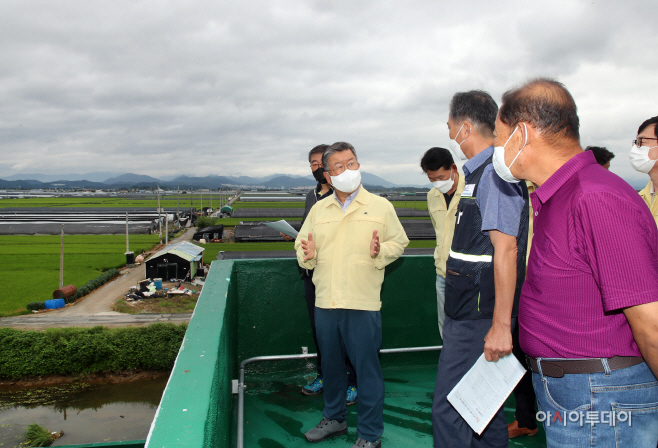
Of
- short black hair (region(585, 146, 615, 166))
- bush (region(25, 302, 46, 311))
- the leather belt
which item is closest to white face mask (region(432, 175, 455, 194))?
short black hair (region(585, 146, 615, 166))

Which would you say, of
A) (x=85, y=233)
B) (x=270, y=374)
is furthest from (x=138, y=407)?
(x=85, y=233)

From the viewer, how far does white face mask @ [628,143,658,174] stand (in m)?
2.55

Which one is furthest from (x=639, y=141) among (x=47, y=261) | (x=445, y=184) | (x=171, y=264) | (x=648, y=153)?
(x=47, y=261)

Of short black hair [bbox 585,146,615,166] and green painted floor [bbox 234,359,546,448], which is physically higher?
short black hair [bbox 585,146,615,166]

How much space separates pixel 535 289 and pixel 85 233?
4823cm

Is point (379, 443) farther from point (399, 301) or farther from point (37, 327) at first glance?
point (37, 327)

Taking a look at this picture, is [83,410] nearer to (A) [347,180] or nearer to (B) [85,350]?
(B) [85,350]

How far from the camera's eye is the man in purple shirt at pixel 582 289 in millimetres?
1125

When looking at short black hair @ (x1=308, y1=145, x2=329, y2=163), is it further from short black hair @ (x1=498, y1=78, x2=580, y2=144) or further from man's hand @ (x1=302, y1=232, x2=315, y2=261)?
short black hair @ (x1=498, y1=78, x2=580, y2=144)

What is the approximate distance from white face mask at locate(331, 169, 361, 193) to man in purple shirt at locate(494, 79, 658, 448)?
1199 millimetres

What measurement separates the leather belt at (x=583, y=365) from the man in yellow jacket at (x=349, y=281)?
3.86 feet

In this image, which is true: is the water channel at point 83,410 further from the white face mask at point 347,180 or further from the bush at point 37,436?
the white face mask at point 347,180

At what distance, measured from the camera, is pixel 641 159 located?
8.46 feet

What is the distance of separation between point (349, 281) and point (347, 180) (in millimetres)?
607
